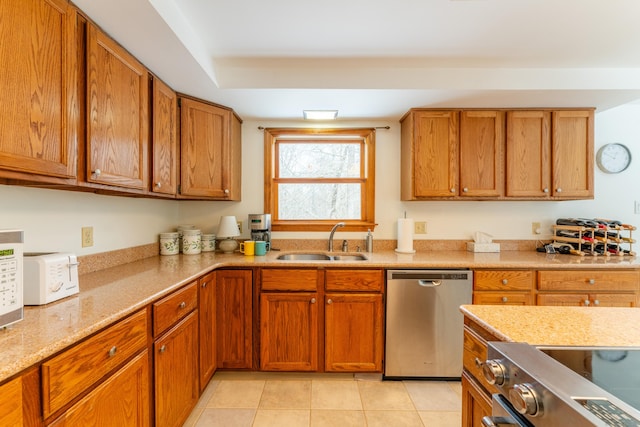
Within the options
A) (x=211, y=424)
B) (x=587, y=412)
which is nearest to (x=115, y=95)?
(x=211, y=424)

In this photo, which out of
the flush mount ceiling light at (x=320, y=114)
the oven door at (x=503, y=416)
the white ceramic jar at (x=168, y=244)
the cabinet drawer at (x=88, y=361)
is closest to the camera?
the oven door at (x=503, y=416)

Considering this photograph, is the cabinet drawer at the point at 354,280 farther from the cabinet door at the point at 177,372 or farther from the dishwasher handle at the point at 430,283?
the cabinet door at the point at 177,372

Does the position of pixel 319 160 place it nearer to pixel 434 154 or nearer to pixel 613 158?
pixel 434 154

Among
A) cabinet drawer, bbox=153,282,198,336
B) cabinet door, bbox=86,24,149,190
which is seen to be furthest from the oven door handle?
cabinet door, bbox=86,24,149,190

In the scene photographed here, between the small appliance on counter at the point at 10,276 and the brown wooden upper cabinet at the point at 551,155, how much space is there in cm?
297

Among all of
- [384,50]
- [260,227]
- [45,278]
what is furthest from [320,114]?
[45,278]

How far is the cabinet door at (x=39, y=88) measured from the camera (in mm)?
986

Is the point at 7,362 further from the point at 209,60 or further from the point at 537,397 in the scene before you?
the point at 209,60

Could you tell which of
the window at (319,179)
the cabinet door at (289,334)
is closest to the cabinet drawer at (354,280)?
the cabinet door at (289,334)

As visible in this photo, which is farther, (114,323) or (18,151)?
(114,323)

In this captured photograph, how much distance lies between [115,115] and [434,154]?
222 cm

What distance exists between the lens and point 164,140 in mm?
2037

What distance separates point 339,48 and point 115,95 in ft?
4.33

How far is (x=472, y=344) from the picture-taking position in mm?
1132
